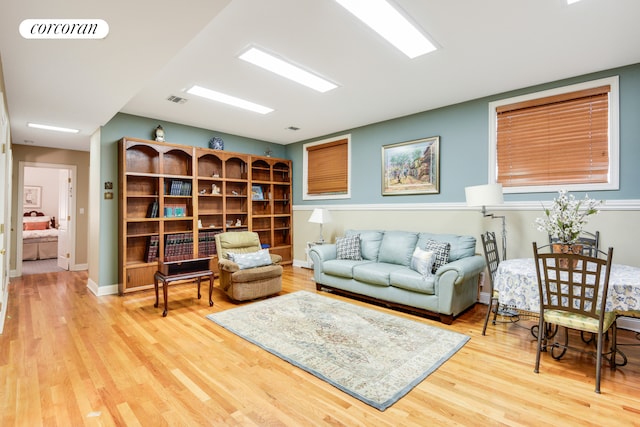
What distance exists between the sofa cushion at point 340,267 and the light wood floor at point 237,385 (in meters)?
1.42

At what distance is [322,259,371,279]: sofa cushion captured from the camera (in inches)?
166

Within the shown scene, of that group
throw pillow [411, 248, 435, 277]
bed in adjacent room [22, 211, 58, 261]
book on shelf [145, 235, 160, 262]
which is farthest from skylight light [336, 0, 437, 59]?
bed in adjacent room [22, 211, 58, 261]

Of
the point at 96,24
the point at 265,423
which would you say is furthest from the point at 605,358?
the point at 96,24

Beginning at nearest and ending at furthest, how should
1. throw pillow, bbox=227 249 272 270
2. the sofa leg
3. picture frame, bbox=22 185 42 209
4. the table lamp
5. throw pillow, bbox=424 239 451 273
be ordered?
the sofa leg < throw pillow, bbox=424 239 451 273 < throw pillow, bbox=227 249 272 270 < the table lamp < picture frame, bbox=22 185 42 209

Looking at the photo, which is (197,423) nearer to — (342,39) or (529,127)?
(342,39)

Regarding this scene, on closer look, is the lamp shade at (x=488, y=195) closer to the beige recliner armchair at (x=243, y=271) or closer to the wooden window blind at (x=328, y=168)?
the wooden window blind at (x=328, y=168)

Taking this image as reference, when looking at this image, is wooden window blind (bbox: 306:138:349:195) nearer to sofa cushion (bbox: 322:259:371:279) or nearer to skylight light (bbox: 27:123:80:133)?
sofa cushion (bbox: 322:259:371:279)

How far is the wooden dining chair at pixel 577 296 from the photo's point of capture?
2.12m

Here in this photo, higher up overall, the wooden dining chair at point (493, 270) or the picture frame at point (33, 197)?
the picture frame at point (33, 197)

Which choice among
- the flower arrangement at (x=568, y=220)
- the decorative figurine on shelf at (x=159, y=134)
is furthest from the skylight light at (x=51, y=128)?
the flower arrangement at (x=568, y=220)

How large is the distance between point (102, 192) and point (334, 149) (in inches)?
154

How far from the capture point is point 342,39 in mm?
2664

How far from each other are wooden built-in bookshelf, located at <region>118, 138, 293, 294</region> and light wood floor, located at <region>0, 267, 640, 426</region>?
1373 mm

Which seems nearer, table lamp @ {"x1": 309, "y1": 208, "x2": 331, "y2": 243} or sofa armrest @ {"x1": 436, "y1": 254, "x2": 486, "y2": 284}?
sofa armrest @ {"x1": 436, "y1": 254, "x2": 486, "y2": 284}
